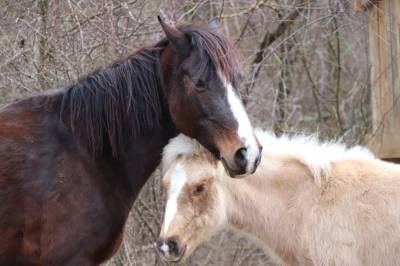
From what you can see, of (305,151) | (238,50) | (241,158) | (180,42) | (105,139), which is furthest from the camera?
(238,50)

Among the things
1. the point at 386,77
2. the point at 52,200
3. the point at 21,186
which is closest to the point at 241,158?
the point at 52,200

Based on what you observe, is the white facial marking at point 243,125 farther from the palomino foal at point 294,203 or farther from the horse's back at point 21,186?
the horse's back at point 21,186

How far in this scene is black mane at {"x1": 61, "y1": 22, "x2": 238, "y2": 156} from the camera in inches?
183

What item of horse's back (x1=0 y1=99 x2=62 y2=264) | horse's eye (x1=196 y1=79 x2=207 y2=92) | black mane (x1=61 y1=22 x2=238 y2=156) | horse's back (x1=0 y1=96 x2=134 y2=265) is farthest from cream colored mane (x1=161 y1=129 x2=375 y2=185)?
horse's back (x1=0 y1=99 x2=62 y2=264)

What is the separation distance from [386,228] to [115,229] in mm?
1595

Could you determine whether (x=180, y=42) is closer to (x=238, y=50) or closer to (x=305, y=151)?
(x=238, y=50)

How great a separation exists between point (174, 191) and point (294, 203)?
0.76 metres

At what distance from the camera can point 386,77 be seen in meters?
6.04

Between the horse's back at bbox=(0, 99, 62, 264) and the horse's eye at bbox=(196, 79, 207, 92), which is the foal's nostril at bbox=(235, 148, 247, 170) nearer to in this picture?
the horse's eye at bbox=(196, 79, 207, 92)

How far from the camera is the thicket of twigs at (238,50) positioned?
6.52 meters

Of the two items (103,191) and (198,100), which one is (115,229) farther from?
(198,100)

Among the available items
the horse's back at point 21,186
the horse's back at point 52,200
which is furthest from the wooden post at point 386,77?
the horse's back at point 21,186

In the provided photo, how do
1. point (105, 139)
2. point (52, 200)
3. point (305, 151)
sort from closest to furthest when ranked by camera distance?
point (52, 200) < point (105, 139) < point (305, 151)

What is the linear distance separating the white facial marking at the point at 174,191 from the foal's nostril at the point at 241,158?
0.63 metres
